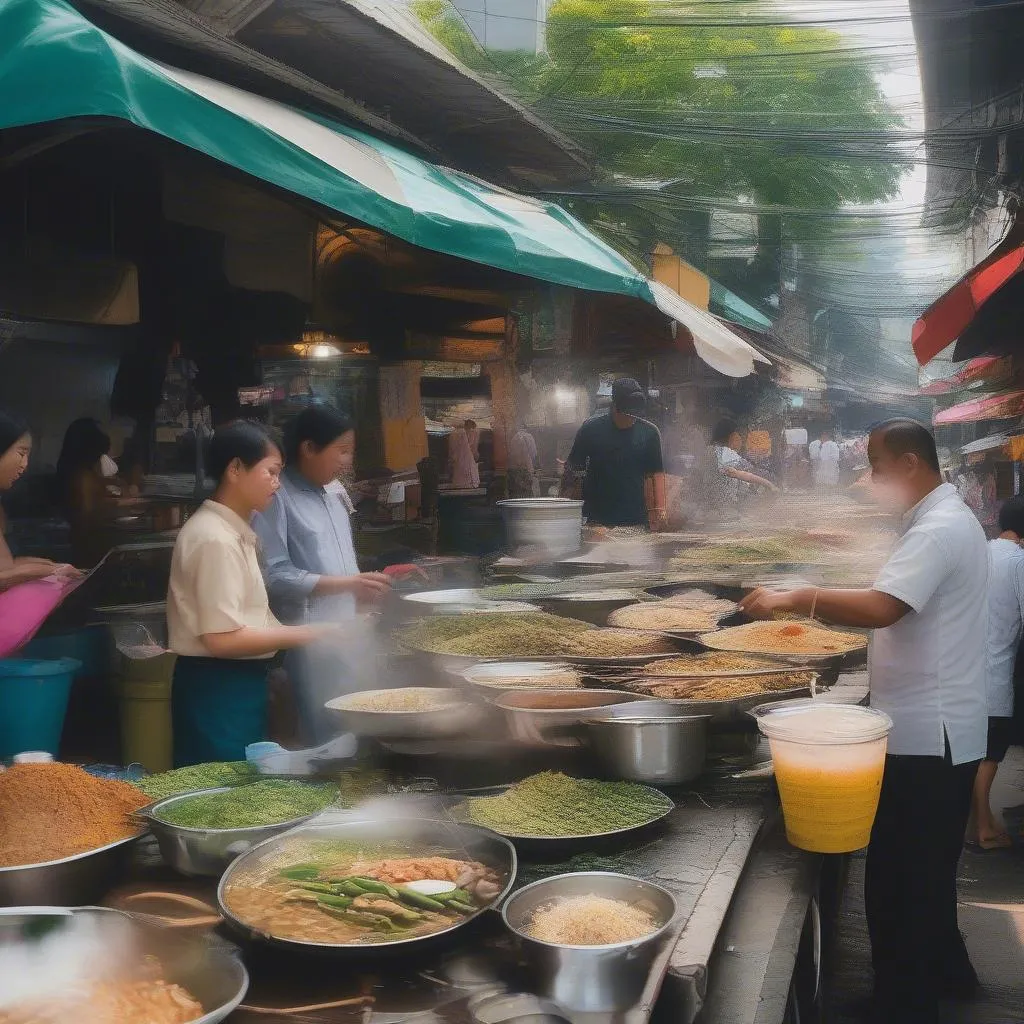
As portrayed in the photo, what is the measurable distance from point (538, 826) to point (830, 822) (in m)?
0.87

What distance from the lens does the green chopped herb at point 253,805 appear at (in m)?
2.10

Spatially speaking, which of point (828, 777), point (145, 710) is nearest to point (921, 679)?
point (828, 777)

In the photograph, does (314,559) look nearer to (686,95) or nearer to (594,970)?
(594,970)

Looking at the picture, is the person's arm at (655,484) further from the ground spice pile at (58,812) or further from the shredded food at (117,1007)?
the shredded food at (117,1007)

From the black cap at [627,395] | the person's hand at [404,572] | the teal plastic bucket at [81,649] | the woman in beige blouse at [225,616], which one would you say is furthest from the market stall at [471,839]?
the black cap at [627,395]

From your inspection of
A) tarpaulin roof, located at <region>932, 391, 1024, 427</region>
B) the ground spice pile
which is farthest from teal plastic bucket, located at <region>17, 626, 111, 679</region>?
tarpaulin roof, located at <region>932, 391, 1024, 427</region>

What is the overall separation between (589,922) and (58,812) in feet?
3.74

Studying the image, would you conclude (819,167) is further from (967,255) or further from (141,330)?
(141,330)

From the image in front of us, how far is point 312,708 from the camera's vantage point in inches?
179

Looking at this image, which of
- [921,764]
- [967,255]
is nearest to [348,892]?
[921,764]

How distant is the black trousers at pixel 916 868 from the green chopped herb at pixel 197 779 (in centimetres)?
232

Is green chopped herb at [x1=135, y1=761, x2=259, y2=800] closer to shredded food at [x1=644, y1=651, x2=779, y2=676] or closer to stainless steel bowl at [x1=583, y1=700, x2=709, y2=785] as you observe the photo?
stainless steel bowl at [x1=583, y1=700, x2=709, y2=785]

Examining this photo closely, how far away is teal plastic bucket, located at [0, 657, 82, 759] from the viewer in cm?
445

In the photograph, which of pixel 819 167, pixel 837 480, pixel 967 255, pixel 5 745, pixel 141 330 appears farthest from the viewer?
pixel 837 480
